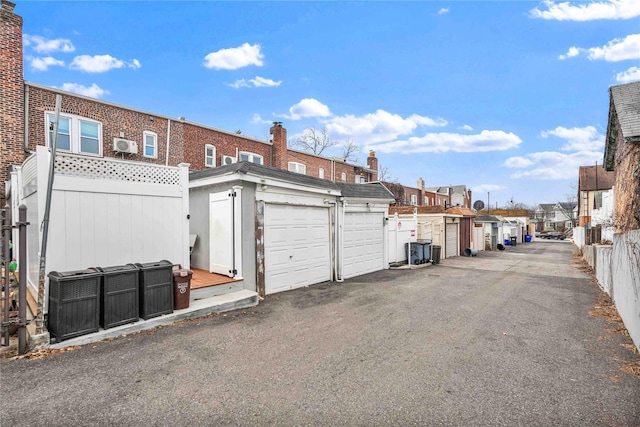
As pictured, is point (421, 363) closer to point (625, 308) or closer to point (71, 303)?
point (625, 308)

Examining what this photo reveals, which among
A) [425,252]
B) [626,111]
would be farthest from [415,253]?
[626,111]

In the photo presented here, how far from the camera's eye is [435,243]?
1839 centimetres

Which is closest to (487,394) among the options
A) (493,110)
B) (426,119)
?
(493,110)

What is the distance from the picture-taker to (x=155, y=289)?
593 centimetres

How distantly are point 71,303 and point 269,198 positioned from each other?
4.89m

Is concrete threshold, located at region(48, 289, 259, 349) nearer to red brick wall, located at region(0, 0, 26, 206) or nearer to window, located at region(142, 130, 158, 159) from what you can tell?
red brick wall, located at region(0, 0, 26, 206)

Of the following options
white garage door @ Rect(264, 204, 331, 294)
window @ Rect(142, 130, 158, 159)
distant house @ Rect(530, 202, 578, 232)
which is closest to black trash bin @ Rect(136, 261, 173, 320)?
white garage door @ Rect(264, 204, 331, 294)

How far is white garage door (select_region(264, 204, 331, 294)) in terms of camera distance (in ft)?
29.1

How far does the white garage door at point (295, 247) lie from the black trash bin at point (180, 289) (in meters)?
2.50

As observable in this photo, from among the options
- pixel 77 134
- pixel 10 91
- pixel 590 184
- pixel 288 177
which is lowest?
pixel 288 177

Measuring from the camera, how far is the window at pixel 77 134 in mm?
13859

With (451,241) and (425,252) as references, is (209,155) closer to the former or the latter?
(425,252)

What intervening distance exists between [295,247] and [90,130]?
12198 millimetres

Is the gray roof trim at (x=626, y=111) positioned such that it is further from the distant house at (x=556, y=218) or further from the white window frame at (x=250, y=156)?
the distant house at (x=556, y=218)
